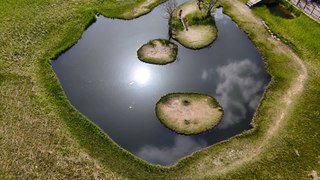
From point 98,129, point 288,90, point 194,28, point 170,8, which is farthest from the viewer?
point 170,8

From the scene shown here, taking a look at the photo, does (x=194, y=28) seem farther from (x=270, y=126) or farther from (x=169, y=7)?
(x=270, y=126)

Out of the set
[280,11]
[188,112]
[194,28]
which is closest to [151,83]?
[188,112]

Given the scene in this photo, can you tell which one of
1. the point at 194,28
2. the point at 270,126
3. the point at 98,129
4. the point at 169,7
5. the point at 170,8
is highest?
the point at 270,126

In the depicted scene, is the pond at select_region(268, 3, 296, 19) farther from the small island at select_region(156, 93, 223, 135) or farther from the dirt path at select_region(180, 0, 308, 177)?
the small island at select_region(156, 93, 223, 135)

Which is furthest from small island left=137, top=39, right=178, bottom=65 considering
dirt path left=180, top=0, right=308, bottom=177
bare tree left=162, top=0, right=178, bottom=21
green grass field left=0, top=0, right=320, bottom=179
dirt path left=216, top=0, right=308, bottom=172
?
dirt path left=216, top=0, right=308, bottom=172

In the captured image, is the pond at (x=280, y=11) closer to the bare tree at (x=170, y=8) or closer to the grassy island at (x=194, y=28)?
the grassy island at (x=194, y=28)

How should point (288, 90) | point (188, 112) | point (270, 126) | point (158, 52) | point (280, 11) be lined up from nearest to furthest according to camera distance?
1. point (270, 126)
2. point (188, 112)
3. point (288, 90)
4. point (158, 52)
5. point (280, 11)
